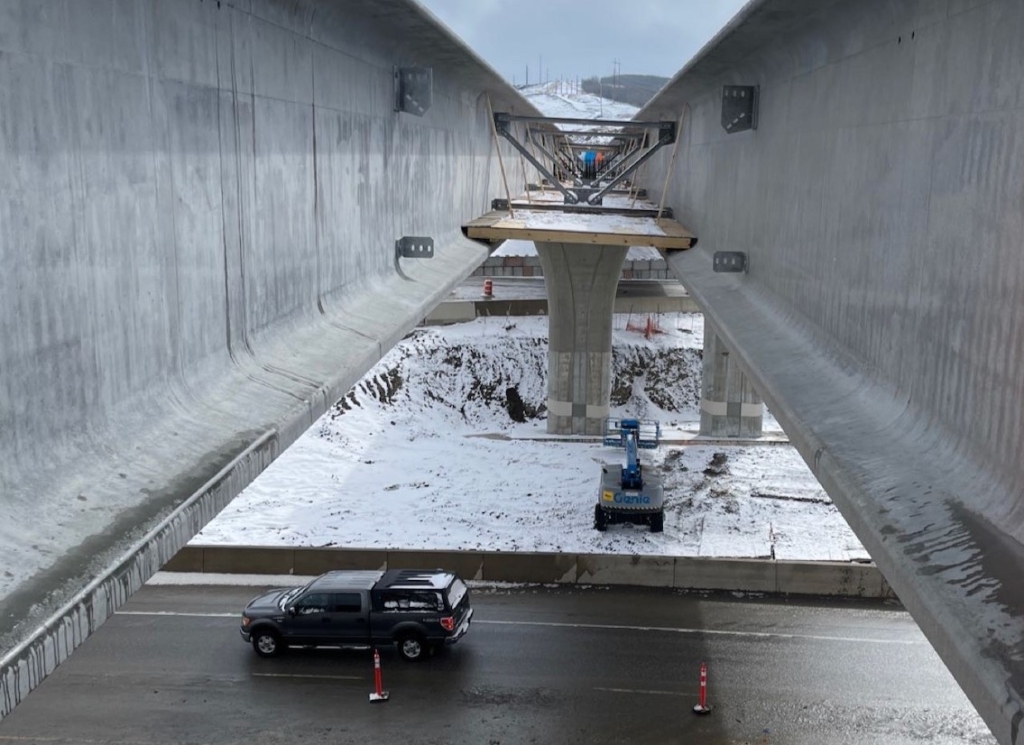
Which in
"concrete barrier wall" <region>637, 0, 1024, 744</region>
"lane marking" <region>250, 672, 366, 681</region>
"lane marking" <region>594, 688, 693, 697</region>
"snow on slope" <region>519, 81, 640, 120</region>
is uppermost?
"snow on slope" <region>519, 81, 640, 120</region>

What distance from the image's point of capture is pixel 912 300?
618 centimetres

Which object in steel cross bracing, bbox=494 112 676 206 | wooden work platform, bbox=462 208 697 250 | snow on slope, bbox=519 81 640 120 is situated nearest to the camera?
wooden work platform, bbox=462 208 697 250

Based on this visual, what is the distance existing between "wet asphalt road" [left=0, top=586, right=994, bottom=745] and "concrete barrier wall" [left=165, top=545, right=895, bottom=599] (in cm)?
118

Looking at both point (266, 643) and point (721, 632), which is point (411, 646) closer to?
point (266, 643)

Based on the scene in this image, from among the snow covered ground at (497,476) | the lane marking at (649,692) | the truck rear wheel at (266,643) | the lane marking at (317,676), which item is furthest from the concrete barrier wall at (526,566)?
the lane marking at (649,692)

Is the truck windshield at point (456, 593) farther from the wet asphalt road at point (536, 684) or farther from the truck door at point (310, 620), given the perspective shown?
the truck door at point (310, 620)

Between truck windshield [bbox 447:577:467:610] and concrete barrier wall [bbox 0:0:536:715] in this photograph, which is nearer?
concrete barrier wall [bbox 0:0:536:715]

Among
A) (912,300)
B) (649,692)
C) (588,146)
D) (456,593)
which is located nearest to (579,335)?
(588,146)

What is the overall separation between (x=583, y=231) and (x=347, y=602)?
7.80 m

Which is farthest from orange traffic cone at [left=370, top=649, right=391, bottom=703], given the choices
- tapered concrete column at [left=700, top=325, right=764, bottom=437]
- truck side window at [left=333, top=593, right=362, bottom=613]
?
tapered concrete column at [left=700, top=325, right=764, bottom=437]

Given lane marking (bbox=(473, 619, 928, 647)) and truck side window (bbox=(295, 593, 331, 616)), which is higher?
truck side window (bbox=(295, 593, 331, 616))

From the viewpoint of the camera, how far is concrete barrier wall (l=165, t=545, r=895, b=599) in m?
18.5

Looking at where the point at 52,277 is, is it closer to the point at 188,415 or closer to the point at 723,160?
the point at 188,415

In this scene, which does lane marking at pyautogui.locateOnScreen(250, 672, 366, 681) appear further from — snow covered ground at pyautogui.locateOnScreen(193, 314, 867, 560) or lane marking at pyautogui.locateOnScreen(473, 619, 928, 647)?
snow covered ground at pyautogui.locateOnScreen(193, 314, 867, 560)
